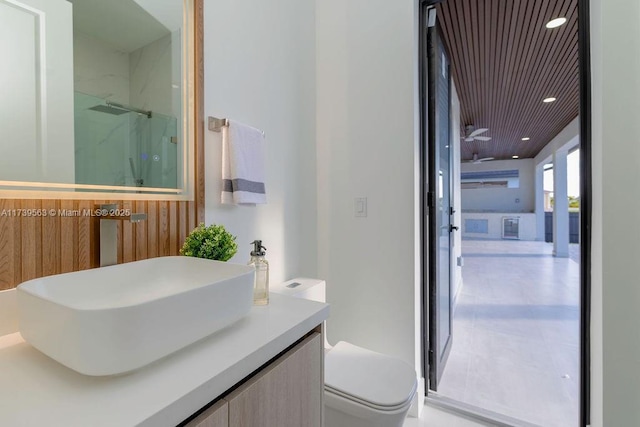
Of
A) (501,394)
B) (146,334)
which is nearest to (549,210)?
(501,394)

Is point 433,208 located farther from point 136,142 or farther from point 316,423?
point 136,142

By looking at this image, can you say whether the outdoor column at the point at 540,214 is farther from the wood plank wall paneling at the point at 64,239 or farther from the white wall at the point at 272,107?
the wood plank wall paneling at the point at 64,239

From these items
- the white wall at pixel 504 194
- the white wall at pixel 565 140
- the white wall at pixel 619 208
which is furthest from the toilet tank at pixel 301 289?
the white wall at pixel 504 194

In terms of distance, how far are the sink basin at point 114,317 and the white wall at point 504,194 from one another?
34.7ft

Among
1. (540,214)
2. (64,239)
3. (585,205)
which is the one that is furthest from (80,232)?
(540,214)

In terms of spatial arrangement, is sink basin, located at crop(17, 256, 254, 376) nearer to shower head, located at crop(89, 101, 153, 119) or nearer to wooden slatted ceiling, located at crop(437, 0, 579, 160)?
shower head, located at crop(89, 101, 153, 119)

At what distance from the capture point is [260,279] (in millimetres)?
959

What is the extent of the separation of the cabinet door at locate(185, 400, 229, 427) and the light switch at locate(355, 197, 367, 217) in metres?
1.34

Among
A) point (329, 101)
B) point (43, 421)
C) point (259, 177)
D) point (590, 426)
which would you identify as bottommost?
point (590, 426)

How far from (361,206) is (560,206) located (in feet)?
21.3

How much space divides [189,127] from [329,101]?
3.24 ft

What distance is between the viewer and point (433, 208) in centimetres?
175

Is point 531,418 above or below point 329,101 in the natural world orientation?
below

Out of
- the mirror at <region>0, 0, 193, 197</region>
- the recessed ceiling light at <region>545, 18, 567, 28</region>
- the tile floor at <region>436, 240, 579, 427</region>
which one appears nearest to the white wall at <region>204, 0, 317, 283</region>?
the mirror at <region>0, 0, 193, 197</region>
